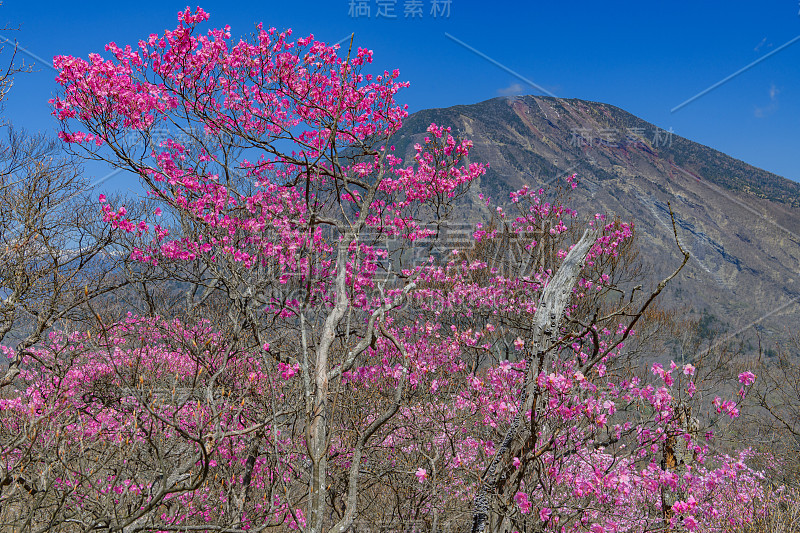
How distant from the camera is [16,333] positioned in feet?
30.3

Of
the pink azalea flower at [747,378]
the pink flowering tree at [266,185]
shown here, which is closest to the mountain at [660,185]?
the pink flowering tree at [266,185]

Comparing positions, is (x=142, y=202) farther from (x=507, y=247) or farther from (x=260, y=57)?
(x=507, y=247)

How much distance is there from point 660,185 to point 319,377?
128 meters

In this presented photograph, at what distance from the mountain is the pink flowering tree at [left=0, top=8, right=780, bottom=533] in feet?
224

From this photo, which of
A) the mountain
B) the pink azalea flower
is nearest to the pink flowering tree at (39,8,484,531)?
the pink azalea flower

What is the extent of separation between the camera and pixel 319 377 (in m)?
3.22

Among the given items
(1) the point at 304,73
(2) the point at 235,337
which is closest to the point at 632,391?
(2) the point at 235,337

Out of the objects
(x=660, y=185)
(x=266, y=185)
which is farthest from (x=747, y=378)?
(x=660, y=185)

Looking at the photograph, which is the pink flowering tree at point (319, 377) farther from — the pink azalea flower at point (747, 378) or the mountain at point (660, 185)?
the mountain at point (660, 185)

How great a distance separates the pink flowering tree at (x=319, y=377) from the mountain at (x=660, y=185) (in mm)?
68372

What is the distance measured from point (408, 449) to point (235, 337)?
360cm

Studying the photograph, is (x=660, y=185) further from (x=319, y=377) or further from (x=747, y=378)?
(x=319, y=377)

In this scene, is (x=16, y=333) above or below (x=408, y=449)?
above

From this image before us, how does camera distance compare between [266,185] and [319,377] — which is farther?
[266,185]
